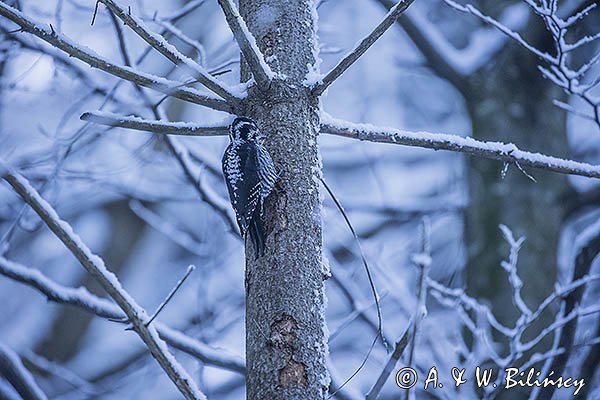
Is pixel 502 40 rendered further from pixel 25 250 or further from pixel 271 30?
pixel 25 250

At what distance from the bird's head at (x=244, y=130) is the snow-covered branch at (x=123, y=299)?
532 millimetres

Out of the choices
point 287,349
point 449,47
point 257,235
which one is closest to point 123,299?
point 257,235

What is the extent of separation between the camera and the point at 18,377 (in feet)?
9.66

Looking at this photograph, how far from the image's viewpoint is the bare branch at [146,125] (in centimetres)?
226

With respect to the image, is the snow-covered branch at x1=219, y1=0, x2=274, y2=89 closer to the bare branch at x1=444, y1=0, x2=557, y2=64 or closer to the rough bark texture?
the rough bark texture

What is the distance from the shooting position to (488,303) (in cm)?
464

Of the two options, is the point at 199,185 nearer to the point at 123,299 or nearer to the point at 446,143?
the point at 123,299

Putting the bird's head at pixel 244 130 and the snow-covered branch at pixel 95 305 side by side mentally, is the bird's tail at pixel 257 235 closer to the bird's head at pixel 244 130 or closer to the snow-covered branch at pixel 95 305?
the bird's head at pixel 244 130

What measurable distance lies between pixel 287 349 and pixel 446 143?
2.47 ft

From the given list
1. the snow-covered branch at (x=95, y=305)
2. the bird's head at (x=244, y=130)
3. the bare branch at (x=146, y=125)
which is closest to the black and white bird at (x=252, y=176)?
the bird's head at (x=244, y=130)

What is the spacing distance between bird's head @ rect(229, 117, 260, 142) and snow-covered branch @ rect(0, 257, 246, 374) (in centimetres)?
85

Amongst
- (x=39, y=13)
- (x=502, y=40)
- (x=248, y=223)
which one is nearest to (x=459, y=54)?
(x=502, y=40)

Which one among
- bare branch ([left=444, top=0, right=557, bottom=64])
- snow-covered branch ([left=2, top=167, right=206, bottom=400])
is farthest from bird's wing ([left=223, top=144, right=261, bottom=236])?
bare branch ([left=444, top=0, right=557, bottom=64])

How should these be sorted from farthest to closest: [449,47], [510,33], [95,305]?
[449,47], [510,33], [95,305]
